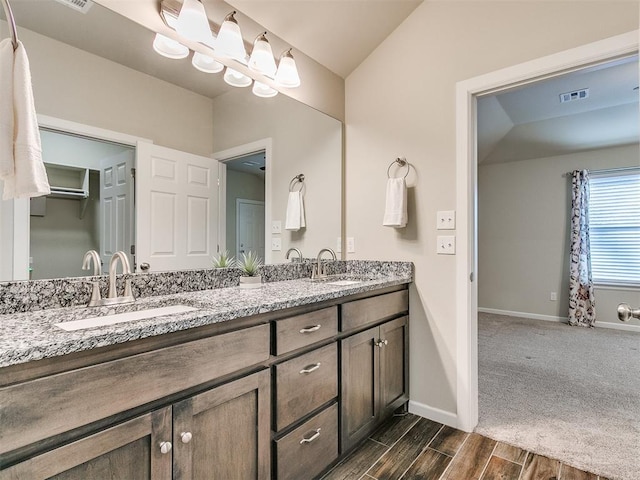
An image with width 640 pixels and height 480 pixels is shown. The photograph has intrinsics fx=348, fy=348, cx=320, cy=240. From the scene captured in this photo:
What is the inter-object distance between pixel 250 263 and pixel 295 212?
0.56 metres

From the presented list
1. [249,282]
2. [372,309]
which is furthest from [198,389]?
[372,309]

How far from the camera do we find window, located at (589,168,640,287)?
4.38 meters

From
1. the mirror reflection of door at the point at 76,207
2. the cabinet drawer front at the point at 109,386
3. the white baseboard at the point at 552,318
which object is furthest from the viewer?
the white baseboard at the point at 552,318

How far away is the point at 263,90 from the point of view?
2.10 metres

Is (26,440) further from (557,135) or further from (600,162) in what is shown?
(600,162)

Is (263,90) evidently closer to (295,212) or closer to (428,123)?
(295,212)

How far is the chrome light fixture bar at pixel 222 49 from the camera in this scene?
158 cm

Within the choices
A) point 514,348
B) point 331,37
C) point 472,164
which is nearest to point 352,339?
point 472,164

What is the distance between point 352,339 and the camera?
1.74 metres

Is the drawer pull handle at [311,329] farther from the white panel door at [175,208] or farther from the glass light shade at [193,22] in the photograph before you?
the glass light shade at [193,22]

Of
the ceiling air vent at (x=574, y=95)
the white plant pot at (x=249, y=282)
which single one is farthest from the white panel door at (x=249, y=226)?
the ceiling air vent at (x=574, y=95)

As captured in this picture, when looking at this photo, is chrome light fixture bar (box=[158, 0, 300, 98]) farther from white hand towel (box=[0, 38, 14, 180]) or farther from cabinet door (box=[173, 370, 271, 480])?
cabinet door (box=[173, 370, 271, 480])

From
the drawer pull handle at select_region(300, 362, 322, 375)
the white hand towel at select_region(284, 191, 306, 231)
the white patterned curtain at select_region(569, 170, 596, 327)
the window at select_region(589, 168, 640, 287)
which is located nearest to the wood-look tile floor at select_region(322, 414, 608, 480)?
the drawer pull handle at select_region(300, 362, 322, 375)

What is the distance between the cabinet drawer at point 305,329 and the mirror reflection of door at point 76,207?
759 millimetres
